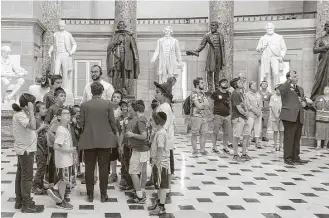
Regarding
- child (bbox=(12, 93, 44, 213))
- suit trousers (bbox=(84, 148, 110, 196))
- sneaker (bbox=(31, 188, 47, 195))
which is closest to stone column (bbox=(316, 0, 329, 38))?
suit trousers (bbox=(84, 148, 110, 196))

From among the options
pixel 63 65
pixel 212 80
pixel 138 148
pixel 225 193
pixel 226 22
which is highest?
pixel 226 22

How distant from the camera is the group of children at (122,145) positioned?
525cm

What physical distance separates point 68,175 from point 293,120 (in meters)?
4.69

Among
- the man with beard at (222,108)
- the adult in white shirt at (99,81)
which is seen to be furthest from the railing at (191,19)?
the adult in white shirt at (99,81)

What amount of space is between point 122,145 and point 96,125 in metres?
0.92

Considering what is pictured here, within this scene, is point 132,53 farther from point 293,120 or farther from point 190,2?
point 190,2

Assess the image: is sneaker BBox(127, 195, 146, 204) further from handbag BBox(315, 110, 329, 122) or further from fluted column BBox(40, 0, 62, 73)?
fluted column BBox(40, 0, 62, 73)

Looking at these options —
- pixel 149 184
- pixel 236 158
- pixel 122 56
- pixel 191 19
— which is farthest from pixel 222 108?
pixel 191 19

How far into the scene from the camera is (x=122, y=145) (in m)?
6.31

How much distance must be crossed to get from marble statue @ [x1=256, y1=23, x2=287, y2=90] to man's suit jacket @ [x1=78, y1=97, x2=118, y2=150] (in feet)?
30.4

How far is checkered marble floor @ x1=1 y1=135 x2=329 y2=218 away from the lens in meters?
5.28

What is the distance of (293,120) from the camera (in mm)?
8484

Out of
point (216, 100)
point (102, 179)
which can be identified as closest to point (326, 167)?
point (216, 100)

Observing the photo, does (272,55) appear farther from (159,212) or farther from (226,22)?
(159,212)
